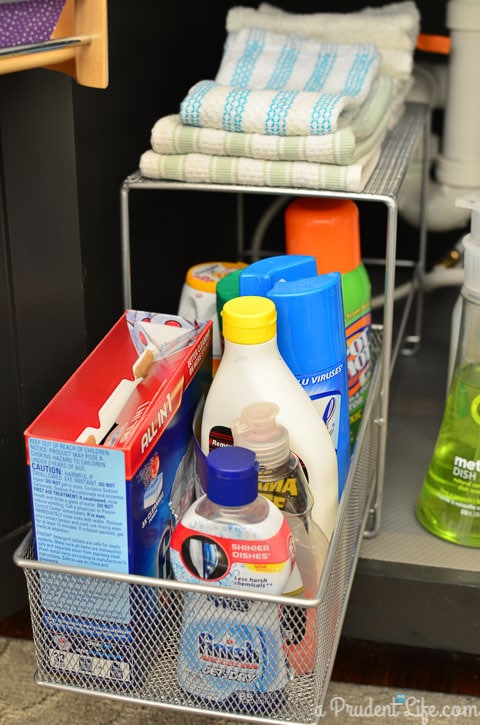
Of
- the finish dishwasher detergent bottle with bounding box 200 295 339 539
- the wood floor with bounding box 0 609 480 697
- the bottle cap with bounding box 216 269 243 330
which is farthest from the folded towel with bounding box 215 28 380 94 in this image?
the wood floor with bounding box 0 609 480 697

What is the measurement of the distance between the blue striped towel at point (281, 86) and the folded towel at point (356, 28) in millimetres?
53

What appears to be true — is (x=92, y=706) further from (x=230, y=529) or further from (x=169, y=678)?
(x=230, y=529)

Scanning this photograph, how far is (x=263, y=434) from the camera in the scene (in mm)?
645

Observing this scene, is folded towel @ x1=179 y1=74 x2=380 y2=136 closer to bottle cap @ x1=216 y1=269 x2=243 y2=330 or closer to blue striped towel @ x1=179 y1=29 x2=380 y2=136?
blue striped towel @ x1=179 y1=29 x2=380 y2=136

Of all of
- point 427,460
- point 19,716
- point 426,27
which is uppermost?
point 426,27

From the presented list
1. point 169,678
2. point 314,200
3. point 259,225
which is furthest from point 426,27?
point 169,678

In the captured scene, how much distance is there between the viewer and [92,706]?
95cm

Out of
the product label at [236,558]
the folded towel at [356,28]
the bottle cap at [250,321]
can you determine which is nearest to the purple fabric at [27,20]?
the bottle cap at [250,321]

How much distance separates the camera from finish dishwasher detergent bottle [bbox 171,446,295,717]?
0.59 m

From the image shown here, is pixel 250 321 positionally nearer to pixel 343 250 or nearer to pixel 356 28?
pixel 343 250

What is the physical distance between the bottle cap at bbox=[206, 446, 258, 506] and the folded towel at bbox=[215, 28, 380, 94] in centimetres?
44

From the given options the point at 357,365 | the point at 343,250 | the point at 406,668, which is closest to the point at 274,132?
the point at 343,250

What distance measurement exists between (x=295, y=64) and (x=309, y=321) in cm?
A: 37

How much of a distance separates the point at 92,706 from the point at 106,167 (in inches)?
20.8
